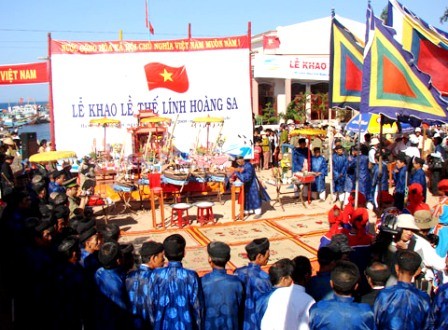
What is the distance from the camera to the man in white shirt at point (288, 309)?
341 centimetres

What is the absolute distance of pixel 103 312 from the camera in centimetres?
378

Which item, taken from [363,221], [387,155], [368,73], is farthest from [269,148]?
[363,221]

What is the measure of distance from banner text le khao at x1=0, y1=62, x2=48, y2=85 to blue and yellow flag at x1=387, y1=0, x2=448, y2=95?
10.4 metres

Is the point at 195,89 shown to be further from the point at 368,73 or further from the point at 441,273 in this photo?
the point at 441,273

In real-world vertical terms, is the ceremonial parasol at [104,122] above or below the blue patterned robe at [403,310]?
above

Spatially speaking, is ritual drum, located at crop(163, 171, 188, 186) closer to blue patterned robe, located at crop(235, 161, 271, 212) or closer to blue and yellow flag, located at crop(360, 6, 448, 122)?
blue patterned robe, located at crop(235, 161, 271, 212)

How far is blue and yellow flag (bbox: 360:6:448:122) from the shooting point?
22.0 feet

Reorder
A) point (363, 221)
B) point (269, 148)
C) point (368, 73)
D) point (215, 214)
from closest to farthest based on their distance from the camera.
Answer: point (363, 221) < point (368, 73) < point (215, 214) < point (269, 148)

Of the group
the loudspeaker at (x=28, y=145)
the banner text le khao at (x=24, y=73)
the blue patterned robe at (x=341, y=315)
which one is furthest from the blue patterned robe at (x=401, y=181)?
the loudspeaker at (x=28, y=145)

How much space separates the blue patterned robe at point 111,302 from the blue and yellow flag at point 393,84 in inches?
181

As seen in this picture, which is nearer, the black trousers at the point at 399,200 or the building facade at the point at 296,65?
the black trousers at the point at 399,200

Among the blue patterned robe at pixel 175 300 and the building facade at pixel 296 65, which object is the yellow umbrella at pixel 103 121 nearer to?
the blue patterned robe at pixel 175 300

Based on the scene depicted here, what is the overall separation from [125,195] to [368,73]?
667 cm

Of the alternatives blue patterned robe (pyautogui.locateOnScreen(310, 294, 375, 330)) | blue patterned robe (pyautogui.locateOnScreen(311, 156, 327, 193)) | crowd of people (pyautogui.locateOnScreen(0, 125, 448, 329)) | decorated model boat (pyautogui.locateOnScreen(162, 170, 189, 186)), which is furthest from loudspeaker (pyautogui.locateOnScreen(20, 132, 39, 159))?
blue patterned robe (pyautogui.locateOnScreen(310, 294, 375, 330))
